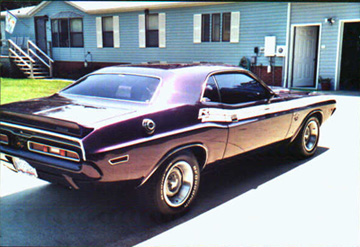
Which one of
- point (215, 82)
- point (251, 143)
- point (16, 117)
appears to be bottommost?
point (251, 143)

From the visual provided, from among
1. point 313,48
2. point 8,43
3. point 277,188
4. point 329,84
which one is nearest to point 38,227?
point 277,188

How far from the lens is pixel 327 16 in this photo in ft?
48.0

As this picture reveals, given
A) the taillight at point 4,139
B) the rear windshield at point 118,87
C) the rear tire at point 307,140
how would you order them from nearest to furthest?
the taillight at point 4,139 → the rear windshield at point 118,87 → the rear tire at point 307,140

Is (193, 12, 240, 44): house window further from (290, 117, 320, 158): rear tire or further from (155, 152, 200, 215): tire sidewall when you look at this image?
(155, 152, 200, 215): tire sidewall

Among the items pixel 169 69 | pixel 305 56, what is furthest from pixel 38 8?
pixel 169 69

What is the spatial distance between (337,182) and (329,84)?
1071cm

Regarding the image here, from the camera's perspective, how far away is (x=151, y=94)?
13.2 feet

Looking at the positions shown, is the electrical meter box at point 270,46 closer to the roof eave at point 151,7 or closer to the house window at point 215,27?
the house window at point 215,27

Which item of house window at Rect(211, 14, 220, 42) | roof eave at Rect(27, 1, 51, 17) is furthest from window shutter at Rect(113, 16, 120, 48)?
house window at Rect(211, 14, 220, 42)

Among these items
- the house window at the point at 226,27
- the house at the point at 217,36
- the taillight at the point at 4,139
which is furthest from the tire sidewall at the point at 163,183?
the house window at the point at 226,27

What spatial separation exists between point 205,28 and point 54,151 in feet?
51.0

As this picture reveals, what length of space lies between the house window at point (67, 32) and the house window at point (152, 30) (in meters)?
4.75

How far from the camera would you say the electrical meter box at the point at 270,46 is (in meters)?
15.9

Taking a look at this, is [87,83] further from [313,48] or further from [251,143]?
[313,48]
